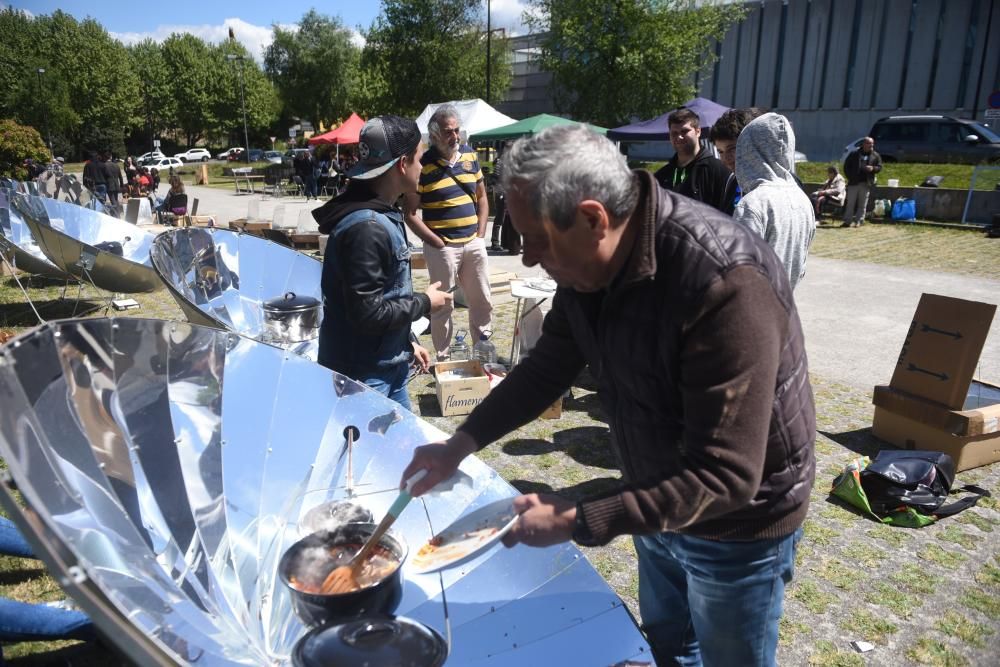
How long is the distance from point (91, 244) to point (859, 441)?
740 cm

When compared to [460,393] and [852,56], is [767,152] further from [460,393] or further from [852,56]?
[852,56]

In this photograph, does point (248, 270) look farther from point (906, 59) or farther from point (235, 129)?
point (235, 129)

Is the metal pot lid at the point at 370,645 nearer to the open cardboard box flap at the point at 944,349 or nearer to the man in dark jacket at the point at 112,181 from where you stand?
the open cardboard box flap at the point at 944,349

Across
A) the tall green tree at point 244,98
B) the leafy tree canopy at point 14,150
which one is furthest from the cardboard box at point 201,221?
the tall green tree at point 244,98

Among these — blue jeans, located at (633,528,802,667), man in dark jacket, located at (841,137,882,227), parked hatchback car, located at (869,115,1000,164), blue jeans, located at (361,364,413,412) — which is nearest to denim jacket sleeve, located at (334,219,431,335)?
blue jeans, located at (361,364,413,412)

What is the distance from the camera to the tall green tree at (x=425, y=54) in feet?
133

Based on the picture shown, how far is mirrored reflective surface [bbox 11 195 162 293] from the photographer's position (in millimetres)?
6176

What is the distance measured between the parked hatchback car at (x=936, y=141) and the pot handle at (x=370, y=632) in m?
23.6

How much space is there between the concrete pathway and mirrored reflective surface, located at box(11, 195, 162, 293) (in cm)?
188

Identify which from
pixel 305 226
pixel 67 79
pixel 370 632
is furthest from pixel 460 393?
pixel 67 79

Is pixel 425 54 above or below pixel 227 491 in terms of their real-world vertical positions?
above

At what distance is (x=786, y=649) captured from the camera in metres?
2.93

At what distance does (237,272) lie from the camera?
459cm

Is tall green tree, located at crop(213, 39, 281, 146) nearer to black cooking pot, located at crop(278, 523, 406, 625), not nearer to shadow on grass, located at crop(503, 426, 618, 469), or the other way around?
shadow on grass, located at crop(503, 426, 618, 469)
